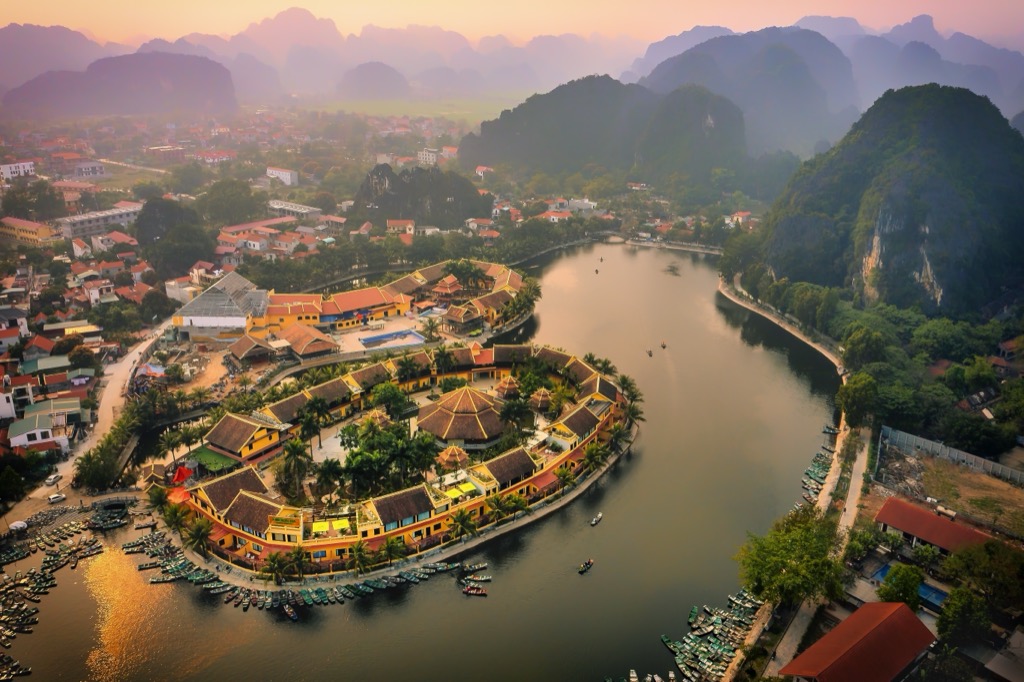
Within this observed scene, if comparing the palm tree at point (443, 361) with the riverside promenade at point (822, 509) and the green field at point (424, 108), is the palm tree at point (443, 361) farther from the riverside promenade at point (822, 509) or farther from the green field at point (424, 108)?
the green field at point (424, 108)

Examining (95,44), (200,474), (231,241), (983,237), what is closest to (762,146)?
(983,237)

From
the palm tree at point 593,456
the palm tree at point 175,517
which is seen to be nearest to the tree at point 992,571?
the palm tree at point 593,456

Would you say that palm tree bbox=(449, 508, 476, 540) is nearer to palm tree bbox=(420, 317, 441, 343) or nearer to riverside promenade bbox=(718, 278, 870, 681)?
riverside promenade bbox=(718, 278, 870, 681)

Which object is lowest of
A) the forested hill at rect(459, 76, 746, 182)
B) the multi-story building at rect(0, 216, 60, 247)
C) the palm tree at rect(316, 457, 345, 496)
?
the palm tree at rect(316, 457, 345, 496)

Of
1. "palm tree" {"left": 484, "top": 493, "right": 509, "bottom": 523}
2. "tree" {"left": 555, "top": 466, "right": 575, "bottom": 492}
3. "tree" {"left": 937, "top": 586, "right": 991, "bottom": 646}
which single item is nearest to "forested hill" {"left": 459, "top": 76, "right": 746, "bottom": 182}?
"tree" {"left": 555, "top": 466, "right": 575, "bottom": 492}

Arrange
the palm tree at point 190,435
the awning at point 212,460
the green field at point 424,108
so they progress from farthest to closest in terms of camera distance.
Answer: the green field at point 424,108
the palm tree at point 190,435
the awning at point 212,460

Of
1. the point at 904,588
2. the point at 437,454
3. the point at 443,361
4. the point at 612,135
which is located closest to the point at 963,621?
the point at 904,588

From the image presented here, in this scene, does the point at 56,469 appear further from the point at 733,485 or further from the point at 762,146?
the point at 762,146
